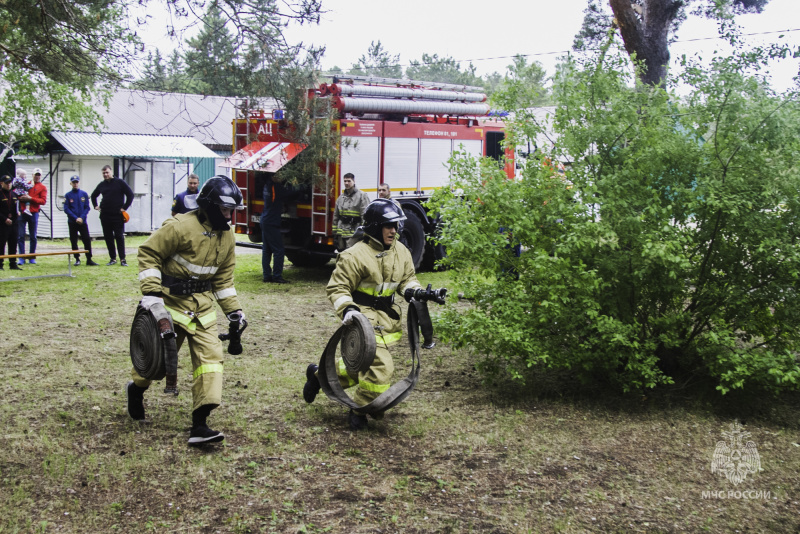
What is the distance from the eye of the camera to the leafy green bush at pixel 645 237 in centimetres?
584

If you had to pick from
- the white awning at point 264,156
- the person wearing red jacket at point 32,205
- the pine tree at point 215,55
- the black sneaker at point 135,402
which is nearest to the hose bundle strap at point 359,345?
the black sneaker at point 135,402

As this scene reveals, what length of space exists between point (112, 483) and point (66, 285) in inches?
338

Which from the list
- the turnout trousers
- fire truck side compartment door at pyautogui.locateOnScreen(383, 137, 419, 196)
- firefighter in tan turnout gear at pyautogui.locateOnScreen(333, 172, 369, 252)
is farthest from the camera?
fire truck side compartment door at pyautogui.locateOnScreen(383, 137, 419, 196)

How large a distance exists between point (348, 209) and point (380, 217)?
6.07 m

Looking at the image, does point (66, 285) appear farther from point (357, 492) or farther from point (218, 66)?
point (357, 492)

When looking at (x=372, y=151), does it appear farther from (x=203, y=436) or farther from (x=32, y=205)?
(x=203, y=436)

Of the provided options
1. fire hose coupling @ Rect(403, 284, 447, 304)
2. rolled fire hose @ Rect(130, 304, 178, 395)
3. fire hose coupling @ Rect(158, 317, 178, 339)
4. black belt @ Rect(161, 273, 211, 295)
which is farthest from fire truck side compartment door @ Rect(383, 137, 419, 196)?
fire hose coupling @ Rect(158, 317, 178, 339)

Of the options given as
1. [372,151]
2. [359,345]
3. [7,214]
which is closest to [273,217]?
[372,151]

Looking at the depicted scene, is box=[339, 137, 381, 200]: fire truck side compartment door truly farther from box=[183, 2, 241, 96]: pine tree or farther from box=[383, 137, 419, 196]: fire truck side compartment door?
box=[183, 2, 241, 96]: pine tree

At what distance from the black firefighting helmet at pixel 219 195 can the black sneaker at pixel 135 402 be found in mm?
1455

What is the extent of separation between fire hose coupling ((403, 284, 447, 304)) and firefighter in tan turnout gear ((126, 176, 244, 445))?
126 cm

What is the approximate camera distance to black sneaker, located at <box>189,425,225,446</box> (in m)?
5.21

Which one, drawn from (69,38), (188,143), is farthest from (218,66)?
(188,143)

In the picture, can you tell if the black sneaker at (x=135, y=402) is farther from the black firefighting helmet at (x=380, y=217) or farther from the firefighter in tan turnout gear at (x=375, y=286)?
the black firefighting helmet at (x=380, y=217)
